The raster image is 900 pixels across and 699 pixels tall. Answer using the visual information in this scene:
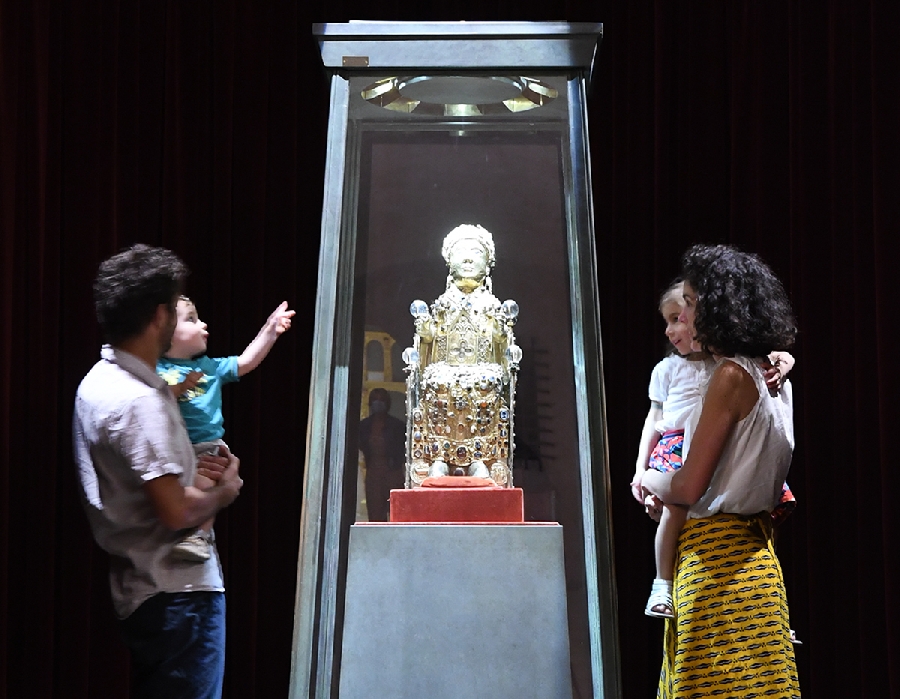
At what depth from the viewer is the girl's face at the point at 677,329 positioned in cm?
331

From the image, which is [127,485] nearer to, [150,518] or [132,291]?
[150,518]

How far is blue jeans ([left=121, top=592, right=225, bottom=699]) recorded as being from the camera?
2469 millimetres

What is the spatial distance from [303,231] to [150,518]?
217cm

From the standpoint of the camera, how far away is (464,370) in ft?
11.5

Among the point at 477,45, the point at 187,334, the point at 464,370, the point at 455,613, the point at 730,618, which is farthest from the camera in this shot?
the point at 464,370

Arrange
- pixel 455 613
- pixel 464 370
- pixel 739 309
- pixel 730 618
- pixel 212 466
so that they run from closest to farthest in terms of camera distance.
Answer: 1. pixel 730 618
2. pixel 739 309
3. pixel 212 466
4. pixel 455 613
5. pixel 464 370

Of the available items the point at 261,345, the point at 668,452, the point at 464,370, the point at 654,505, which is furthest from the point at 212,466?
the point at 668,452

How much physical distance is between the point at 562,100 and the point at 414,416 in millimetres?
904

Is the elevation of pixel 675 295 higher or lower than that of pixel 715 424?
higher

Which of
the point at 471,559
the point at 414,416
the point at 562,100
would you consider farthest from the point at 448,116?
the point at 471,559

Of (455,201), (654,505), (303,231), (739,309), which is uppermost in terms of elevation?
(303,231)

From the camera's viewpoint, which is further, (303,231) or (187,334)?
(303,231)

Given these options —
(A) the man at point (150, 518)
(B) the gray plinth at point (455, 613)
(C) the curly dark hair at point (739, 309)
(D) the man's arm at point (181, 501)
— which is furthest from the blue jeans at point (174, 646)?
(C) the curly dark hair at point (739, 309)

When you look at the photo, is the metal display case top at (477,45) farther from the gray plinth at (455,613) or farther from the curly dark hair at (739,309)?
the gray plinth at (455,613)
